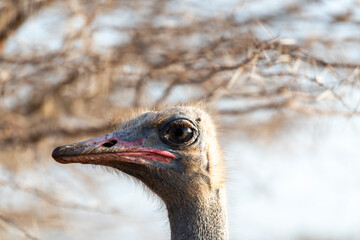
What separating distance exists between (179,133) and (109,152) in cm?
38

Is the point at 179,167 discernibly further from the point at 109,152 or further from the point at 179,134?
the point at 109,152

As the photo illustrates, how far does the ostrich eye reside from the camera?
9.59ft

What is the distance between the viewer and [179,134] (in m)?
2.95

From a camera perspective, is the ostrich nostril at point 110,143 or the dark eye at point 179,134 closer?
the ostrich nostril at point 110,143

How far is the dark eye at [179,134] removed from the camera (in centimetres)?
293

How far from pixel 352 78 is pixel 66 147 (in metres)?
2.04

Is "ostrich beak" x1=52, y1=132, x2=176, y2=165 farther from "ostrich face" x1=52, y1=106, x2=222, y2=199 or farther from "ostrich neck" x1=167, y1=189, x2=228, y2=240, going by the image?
"ostrich neck" x1=167, y1=189, x2=228, y2=240

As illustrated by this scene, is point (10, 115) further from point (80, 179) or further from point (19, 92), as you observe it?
point (80, 179)

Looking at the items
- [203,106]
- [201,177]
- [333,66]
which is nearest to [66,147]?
[201,177]

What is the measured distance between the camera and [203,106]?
3.44m

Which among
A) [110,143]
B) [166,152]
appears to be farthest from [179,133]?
[110,143]

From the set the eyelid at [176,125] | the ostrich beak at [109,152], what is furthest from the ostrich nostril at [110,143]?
the eyelid at [176,125]

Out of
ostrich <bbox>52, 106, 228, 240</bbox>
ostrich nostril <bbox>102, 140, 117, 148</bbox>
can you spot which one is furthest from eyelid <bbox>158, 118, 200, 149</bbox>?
ostrich nostril <bbox>102, 140, 117, 148</bbox>

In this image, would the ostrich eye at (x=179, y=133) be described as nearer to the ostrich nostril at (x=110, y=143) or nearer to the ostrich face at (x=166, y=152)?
the ostrich face at (x=166, y=152)
